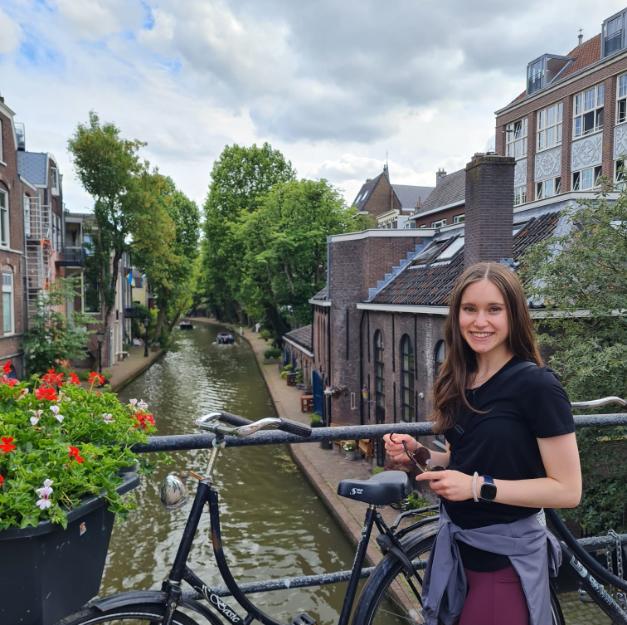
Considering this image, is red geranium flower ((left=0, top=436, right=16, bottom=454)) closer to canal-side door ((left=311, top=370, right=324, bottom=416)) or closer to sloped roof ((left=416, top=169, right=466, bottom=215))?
canal-side door ((left=311, top=370, right=324, bottom=416))

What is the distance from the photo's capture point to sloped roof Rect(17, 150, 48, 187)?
30625mm

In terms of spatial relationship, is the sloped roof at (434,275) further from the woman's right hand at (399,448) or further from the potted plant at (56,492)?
the potted plant at (56,492)

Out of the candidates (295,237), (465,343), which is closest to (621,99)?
(295,237)

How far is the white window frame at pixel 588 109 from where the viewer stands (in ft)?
83.3

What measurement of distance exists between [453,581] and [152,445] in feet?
3.92

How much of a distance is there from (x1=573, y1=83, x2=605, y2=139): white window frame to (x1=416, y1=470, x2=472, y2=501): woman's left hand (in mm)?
27858

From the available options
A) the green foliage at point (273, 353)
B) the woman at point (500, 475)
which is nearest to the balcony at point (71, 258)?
the green foliage at point (273, 353)

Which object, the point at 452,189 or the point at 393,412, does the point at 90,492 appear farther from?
the point at 452,189

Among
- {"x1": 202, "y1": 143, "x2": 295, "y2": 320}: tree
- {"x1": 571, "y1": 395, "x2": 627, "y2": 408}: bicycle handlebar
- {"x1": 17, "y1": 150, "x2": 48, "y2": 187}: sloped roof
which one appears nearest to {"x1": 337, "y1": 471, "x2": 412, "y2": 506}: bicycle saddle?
{"x1": 571, "y1": 395, "x2": 627, "y2": 408}: bicycle handlebar

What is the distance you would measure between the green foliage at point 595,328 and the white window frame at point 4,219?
2010 cm

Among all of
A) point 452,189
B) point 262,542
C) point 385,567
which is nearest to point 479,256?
point 262,542

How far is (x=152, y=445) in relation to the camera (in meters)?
2.22

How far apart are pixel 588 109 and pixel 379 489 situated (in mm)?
28782

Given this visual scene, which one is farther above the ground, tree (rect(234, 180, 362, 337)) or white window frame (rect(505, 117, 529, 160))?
white window frame (rect(505, 117, 529, 160))
